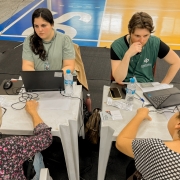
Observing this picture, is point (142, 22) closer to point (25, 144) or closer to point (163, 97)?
point (163, 97)

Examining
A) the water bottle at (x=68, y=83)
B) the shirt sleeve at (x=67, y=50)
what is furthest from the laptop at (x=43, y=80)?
the shirt sleeve at (x=67, y=50)

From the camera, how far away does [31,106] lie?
1599mm

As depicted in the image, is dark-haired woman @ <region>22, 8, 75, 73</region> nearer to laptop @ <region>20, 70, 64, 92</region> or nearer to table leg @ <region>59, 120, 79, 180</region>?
laptop @ <region>20, 70, 64, 92</region>

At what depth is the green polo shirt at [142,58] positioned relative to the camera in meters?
1.97

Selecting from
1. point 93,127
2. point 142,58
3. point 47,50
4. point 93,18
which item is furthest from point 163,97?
point 93,18

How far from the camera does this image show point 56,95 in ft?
5.85

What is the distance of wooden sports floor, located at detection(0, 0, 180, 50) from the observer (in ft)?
15.6

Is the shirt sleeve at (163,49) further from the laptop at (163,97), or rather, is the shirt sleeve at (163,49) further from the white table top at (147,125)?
the white table top at (147,125)

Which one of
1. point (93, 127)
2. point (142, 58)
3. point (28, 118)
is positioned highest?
point (142, 58)

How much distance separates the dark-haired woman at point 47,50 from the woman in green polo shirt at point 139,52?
460 millimetres

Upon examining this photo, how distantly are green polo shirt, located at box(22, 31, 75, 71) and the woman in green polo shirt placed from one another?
44cm

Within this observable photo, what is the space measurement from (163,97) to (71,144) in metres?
0.81

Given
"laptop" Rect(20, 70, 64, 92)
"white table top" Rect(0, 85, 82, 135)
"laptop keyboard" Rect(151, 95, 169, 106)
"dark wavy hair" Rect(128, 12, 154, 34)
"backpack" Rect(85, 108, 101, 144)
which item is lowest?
"backpack" Rect(85, 108, 101, 144)

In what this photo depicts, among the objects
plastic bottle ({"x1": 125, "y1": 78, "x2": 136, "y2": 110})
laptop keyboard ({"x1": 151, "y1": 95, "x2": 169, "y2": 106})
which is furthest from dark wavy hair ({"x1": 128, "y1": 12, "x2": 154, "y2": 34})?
laptop keyboard ({"x1": 151, "y1": 95, "x2": 169, "y2": 106})
